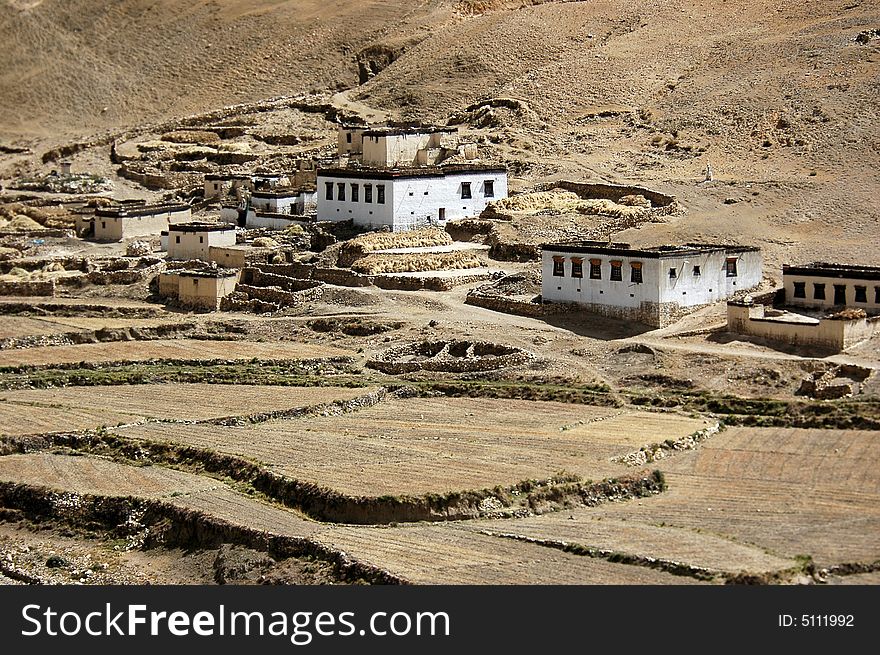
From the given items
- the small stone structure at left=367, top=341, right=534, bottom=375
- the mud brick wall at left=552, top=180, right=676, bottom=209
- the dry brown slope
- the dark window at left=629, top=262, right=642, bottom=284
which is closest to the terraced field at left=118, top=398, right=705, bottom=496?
the small stone structure at left=367, top=341, right=534, bottom=375

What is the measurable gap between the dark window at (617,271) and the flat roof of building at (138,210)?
2816 centimetres

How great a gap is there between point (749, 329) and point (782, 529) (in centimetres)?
2080

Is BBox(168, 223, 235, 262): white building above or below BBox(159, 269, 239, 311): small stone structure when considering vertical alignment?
above

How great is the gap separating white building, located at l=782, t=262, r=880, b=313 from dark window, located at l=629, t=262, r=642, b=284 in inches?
198

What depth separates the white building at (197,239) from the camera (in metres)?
84.5

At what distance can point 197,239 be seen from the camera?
8469 centimetres

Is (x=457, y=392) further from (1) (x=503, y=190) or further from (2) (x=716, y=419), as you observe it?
(1) (x=503, y=190)

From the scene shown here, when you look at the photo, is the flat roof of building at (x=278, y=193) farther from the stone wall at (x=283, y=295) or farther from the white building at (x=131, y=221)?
the stone wall at (x=283, y=295)

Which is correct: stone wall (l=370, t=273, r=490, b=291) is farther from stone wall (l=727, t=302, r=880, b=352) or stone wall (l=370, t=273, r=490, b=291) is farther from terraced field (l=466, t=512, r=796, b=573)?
terraced field (l=466, t=512, r=796, b=573)

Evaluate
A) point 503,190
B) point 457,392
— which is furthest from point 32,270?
point 457,392

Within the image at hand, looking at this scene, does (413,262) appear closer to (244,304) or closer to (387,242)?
(387,242)

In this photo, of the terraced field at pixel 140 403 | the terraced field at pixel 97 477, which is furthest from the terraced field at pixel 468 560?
the terraced field at pixel 140 403

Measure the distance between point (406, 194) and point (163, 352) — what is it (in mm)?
17292

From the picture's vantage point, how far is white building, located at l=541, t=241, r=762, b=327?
70.0 meters
